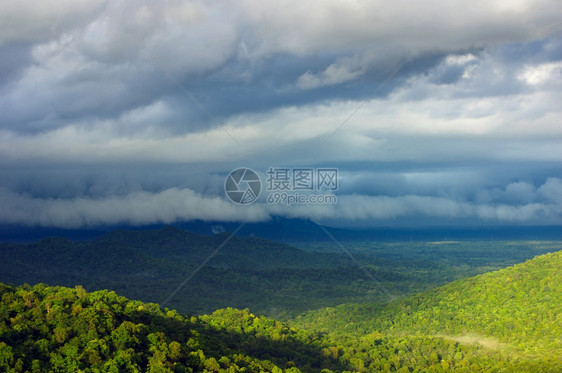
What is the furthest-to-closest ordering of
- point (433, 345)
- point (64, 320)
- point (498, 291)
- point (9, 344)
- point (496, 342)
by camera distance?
point (498, 291) → point (496, 342) → point (433, 345) → point (64, 320) → point (9, 344)

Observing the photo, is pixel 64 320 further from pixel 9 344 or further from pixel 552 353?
pixel 552 353

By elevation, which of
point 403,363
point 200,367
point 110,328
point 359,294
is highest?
point 110,328

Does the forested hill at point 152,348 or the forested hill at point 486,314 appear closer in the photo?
the forested hill at point 152,348

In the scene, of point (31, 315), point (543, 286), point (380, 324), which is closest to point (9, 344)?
point (31, 315)

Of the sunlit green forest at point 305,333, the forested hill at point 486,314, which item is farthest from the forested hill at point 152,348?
the forested hill at point 486,314

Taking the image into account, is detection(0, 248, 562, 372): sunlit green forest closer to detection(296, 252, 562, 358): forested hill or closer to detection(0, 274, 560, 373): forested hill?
detection(0, 274, 560, 373): forested hill

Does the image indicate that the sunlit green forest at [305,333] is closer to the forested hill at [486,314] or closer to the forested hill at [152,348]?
the forested hill at [152,348]

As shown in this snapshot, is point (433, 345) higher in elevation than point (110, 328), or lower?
lower

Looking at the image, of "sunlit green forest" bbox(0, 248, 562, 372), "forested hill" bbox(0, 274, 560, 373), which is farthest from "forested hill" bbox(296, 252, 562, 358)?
"forested hill" bbox(0, 274, 560, 373)

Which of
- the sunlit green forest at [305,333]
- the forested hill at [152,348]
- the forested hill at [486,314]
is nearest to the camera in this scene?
the forested hill at [152,348]
